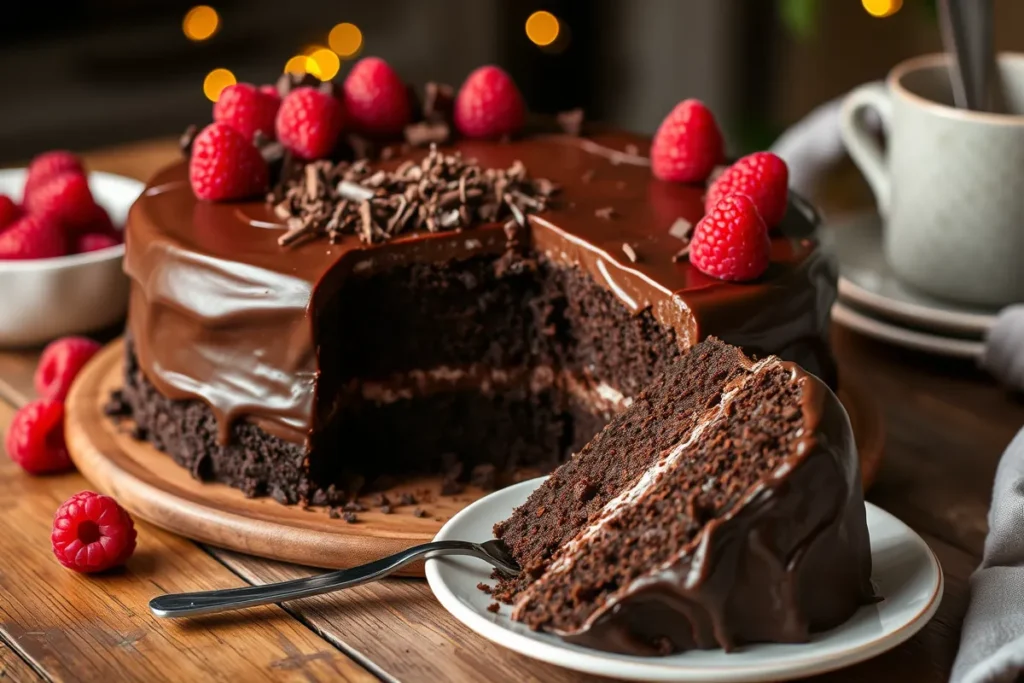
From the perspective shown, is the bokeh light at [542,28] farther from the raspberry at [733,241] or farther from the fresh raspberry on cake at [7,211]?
the raspberry at [733,241]

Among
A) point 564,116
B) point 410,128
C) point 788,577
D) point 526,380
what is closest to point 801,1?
point 564,116

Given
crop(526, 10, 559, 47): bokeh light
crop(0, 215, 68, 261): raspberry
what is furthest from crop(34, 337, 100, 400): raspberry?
crop(526, 10, 559, 47): bokeh light

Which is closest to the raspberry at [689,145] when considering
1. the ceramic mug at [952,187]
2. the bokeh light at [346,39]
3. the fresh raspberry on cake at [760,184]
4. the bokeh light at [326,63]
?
the fresh raspberry on cake at [760,184]

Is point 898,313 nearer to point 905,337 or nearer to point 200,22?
point 905,337

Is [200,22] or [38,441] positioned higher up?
[200,22]

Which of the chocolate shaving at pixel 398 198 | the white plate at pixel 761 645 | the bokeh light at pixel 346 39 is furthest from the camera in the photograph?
the bokeh light at pixel 346 39

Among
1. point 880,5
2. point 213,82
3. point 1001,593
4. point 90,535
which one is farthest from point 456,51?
point 1001,593

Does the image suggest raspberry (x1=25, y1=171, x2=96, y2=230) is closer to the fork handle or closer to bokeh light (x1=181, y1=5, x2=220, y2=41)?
the fork handle
